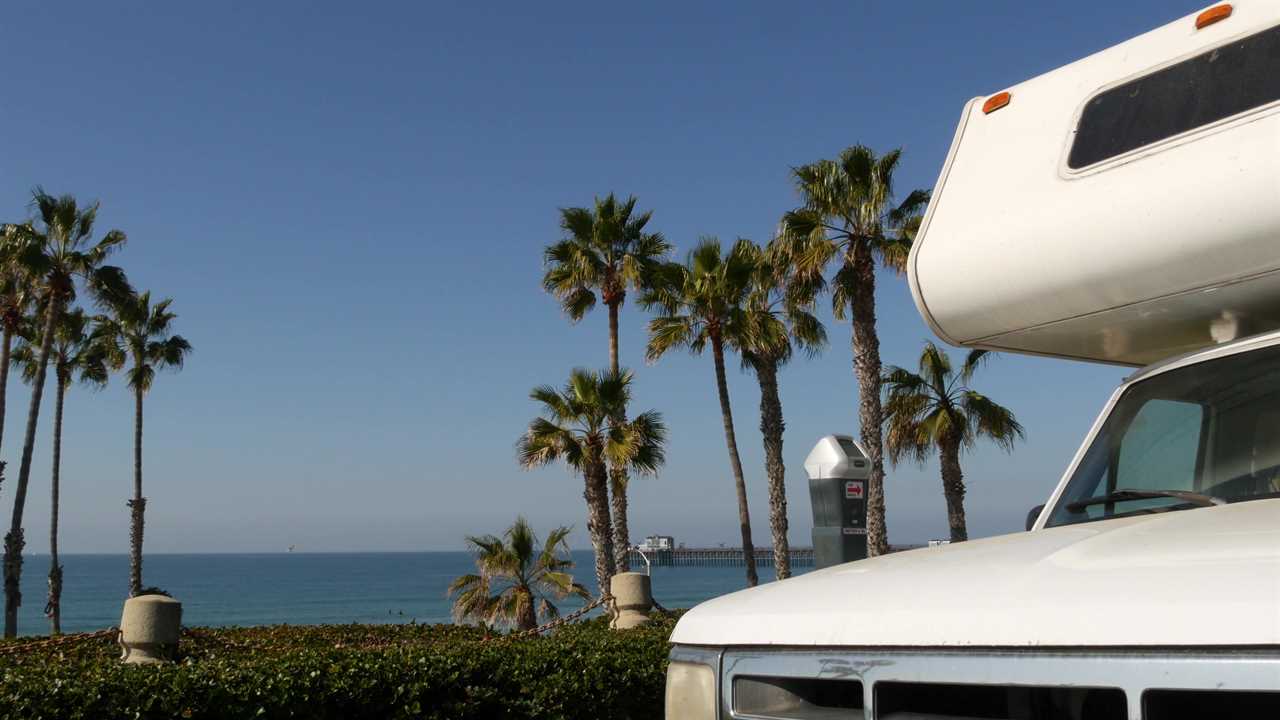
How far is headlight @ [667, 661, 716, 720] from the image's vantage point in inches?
101

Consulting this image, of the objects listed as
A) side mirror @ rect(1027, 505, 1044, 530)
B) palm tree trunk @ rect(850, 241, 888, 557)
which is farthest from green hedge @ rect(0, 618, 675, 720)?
palm tree trunk @ rect(850, 241, 888, 557)

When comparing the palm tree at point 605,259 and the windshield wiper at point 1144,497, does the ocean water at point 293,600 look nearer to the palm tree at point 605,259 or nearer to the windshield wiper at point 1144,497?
the palm tree at point 605,259

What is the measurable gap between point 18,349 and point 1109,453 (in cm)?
4306

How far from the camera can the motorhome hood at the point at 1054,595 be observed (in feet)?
6.08

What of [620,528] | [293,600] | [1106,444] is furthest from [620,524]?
[293,600]

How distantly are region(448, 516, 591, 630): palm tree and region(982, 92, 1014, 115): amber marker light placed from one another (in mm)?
18371

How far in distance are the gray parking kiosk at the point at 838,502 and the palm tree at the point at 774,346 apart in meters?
14.3

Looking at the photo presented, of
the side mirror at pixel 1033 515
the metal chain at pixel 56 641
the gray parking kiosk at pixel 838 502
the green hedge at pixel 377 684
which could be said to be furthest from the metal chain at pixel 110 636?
the side mirror at pixel 1033 515

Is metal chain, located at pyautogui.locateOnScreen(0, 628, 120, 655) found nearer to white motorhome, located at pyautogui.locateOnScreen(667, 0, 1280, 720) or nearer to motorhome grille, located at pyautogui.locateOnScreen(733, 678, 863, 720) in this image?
white motorhome, located at pyautogui.locateOnScreen(667, 0, 1280, 720)

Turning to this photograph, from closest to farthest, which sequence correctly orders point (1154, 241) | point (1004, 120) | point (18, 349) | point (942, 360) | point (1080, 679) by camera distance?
point (1080, 679) → point (1154, 241) → point (1004, 120) → point (942, 360) → point (18, 349)

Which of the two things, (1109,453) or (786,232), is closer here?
(1109,453)

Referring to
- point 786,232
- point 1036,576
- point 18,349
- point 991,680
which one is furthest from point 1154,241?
point 18,349

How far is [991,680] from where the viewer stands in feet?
6.78

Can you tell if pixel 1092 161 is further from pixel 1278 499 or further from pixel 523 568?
pixel 523 568
